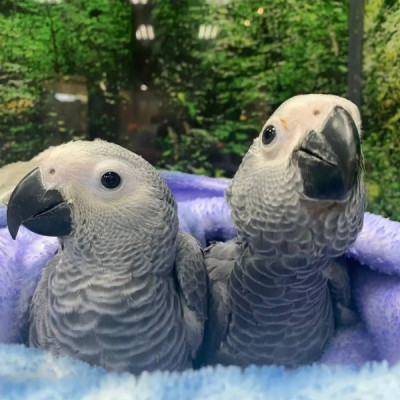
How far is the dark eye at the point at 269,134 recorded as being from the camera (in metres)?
0.60

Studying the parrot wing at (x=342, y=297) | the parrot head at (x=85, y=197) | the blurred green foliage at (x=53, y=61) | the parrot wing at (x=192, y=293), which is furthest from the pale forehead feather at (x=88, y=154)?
the blurred green foliage at (x=53, y=61)

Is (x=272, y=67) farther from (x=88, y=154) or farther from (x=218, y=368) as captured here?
(x=218, y=368)

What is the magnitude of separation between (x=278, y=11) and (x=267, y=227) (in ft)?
4.87

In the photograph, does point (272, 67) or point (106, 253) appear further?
point (272, 67)

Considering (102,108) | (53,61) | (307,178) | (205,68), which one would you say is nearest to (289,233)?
(307,178)

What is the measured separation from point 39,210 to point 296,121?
0.32 meters

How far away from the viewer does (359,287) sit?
2.62 ft

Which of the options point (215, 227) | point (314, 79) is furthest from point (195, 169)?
point (215, 227)

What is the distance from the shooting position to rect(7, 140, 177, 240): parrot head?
0.59 metres

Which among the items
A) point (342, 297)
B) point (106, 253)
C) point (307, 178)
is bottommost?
point (342, 297)

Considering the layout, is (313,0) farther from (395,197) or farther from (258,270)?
(258,270)

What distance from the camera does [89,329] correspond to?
620mm

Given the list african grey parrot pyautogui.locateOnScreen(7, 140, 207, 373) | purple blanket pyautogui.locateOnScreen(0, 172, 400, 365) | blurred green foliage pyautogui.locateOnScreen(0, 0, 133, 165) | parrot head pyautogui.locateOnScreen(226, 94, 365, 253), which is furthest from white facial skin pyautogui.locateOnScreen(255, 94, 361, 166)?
blurred green foliage pyautogui.locateOnScreen(0, 0, 133, 165)

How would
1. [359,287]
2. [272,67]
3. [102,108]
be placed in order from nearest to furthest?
[359,287] → [102,108] → [272,67]
